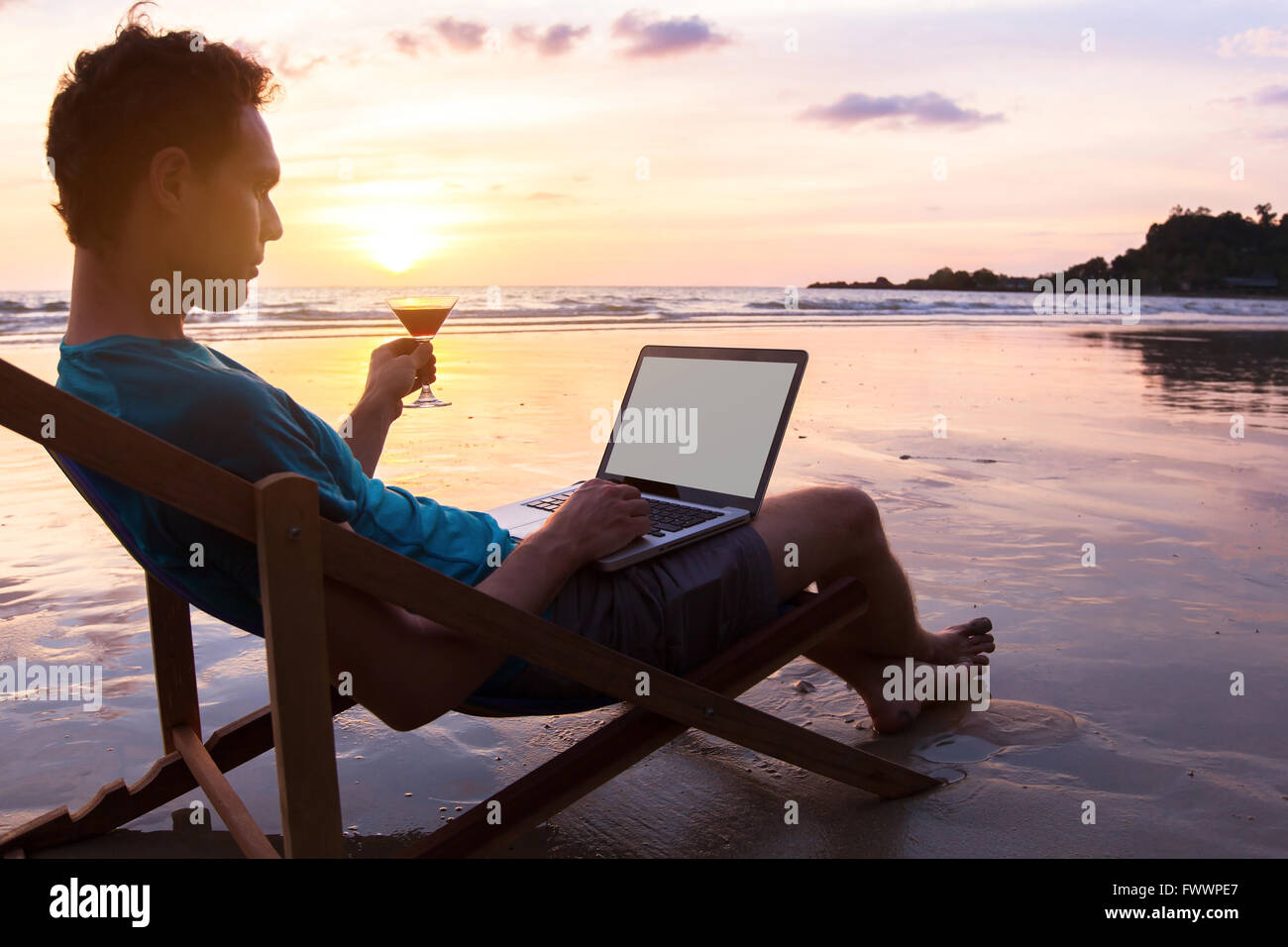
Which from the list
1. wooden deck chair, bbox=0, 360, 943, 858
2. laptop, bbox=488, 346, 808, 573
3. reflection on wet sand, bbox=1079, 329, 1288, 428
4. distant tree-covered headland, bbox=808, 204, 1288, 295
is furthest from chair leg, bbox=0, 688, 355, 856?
distant tree-covered headland, bbox=808, 204, 1288, 295

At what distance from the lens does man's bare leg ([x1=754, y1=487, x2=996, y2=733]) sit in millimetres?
2400

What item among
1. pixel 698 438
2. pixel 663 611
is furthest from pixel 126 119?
pixel 698 438

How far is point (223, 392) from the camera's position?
5.35 feet

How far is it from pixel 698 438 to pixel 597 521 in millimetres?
698

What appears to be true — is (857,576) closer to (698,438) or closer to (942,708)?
(698,438)

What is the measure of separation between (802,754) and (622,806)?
1.93 feet

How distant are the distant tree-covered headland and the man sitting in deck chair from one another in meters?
40.7

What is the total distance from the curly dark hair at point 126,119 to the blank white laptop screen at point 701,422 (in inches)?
54.5

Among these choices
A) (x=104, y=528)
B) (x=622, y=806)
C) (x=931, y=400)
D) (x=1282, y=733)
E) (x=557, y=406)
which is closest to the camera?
(x=622, y=806)

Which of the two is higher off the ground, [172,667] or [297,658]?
[297,658]
